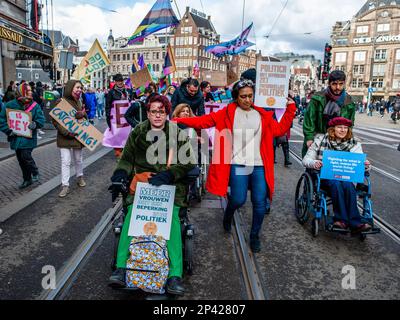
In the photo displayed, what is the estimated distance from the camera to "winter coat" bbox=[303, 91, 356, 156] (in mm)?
4688

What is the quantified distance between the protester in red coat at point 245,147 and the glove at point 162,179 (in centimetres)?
80

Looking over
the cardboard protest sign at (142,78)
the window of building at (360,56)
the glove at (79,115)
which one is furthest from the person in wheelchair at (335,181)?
the window of building at (360,56)

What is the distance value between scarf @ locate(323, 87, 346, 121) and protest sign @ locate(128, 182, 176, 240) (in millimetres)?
2672

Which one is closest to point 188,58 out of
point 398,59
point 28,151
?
point 398,59

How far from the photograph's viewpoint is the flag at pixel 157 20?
12.5m

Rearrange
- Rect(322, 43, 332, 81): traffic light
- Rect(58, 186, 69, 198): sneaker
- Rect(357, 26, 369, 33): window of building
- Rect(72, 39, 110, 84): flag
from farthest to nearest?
Rect(357, 26, 369, 33): window of building
Rect(322, 43, 332, 81): traffic light
Rect(72, 39, 110, 84): flag
Rect(58, 186, 69, 198): sneaker

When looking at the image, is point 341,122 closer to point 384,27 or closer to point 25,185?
point 25,185

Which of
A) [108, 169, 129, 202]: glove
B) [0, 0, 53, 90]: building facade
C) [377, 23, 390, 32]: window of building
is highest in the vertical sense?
[377, 23, 390, 32]: window of building

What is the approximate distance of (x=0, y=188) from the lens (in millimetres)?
5988

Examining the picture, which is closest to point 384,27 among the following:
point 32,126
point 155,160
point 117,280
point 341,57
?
point 341,57

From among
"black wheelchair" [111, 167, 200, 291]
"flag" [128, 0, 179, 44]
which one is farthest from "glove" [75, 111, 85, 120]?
"flag" [128, 0, 179, 44]

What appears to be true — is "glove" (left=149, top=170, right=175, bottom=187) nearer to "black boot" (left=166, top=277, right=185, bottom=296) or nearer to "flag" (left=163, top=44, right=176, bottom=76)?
"black boot" (left=166, top=277, right=185, bottom=296)

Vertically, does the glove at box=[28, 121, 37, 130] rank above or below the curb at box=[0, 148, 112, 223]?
above
